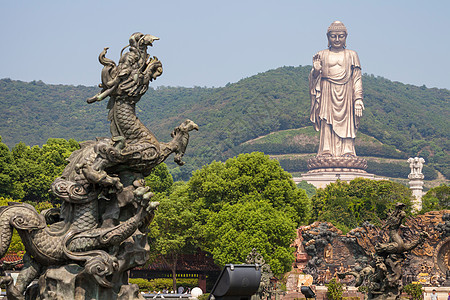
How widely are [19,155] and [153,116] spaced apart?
118 meters

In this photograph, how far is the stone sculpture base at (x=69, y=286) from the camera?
14.7 m

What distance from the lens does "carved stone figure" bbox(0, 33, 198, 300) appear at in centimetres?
1473

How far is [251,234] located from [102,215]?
25162mm

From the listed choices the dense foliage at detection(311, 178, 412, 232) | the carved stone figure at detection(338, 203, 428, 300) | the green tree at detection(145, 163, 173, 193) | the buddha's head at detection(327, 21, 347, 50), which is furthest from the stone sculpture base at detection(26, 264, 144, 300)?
the buddha's head at detection(327, 21, 347, 50)

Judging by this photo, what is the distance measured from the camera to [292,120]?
14988 cm

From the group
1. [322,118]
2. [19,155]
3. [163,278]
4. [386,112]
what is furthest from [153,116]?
[163,278]

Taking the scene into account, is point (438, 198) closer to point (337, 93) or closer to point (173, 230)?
point (173, 230)

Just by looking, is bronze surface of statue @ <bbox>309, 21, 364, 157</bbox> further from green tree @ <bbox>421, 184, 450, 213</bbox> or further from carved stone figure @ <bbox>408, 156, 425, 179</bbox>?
green tree @ <bbox>421, 184, 450, 213</bbox>

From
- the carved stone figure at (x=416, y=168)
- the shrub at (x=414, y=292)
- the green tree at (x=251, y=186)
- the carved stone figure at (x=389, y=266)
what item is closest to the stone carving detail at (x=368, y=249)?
the green tree at (x=251, y=186)

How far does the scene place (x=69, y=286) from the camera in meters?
14.7

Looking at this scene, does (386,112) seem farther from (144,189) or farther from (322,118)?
(144,189)

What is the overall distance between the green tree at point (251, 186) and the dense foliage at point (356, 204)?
13.7 metres

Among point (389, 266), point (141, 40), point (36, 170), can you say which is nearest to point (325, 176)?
point (36, 170)

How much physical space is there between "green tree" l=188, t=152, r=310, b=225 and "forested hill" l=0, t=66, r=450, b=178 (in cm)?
7286
